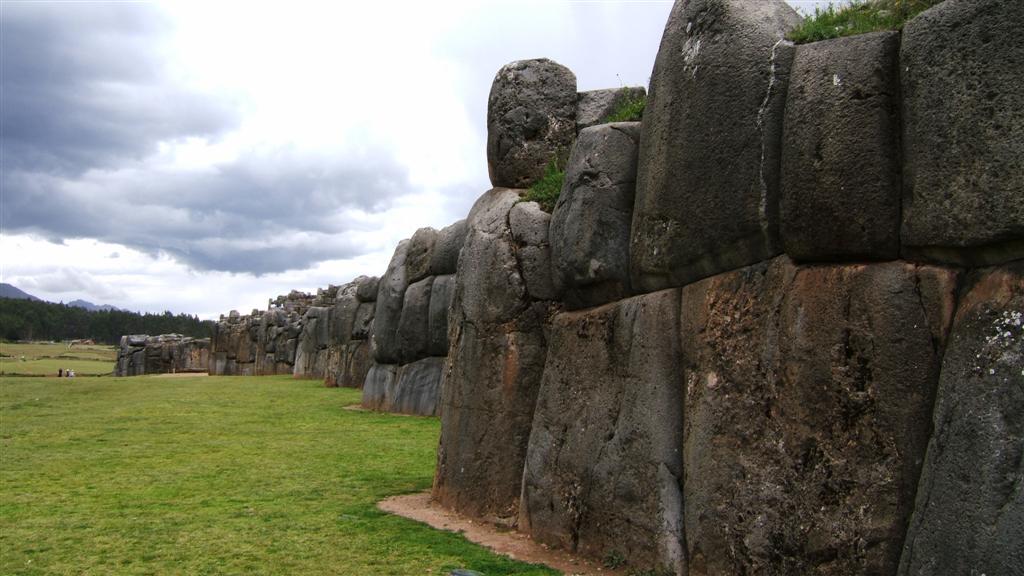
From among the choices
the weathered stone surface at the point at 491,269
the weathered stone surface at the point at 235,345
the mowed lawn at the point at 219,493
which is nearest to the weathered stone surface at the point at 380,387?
the mowed lawn at the point at 219,493

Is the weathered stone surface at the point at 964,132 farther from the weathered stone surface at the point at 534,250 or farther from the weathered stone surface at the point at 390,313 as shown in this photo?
the weathered stone surface at the point at 390,313

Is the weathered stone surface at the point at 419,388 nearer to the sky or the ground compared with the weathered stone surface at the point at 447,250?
nearer to the ground

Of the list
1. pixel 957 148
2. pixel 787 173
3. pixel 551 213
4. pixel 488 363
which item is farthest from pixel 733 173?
pixel 488 363

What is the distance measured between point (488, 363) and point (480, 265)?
1343 millimetres

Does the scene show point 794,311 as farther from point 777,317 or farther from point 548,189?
point 548,189

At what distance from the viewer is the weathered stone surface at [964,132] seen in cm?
514

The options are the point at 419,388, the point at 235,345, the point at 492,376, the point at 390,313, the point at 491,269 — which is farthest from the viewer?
the point at 235,345

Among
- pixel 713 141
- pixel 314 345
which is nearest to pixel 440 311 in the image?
pixel 713 141

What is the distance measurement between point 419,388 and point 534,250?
14961mm

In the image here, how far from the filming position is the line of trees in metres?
146

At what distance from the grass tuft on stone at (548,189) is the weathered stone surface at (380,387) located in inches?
620

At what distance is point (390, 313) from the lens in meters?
28.0

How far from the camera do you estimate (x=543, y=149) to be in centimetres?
1281

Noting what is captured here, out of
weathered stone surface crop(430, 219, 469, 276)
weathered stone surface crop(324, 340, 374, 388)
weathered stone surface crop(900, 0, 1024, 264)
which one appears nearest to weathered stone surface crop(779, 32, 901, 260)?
weathered stone surface crop(900, 0, 1024, 264)
